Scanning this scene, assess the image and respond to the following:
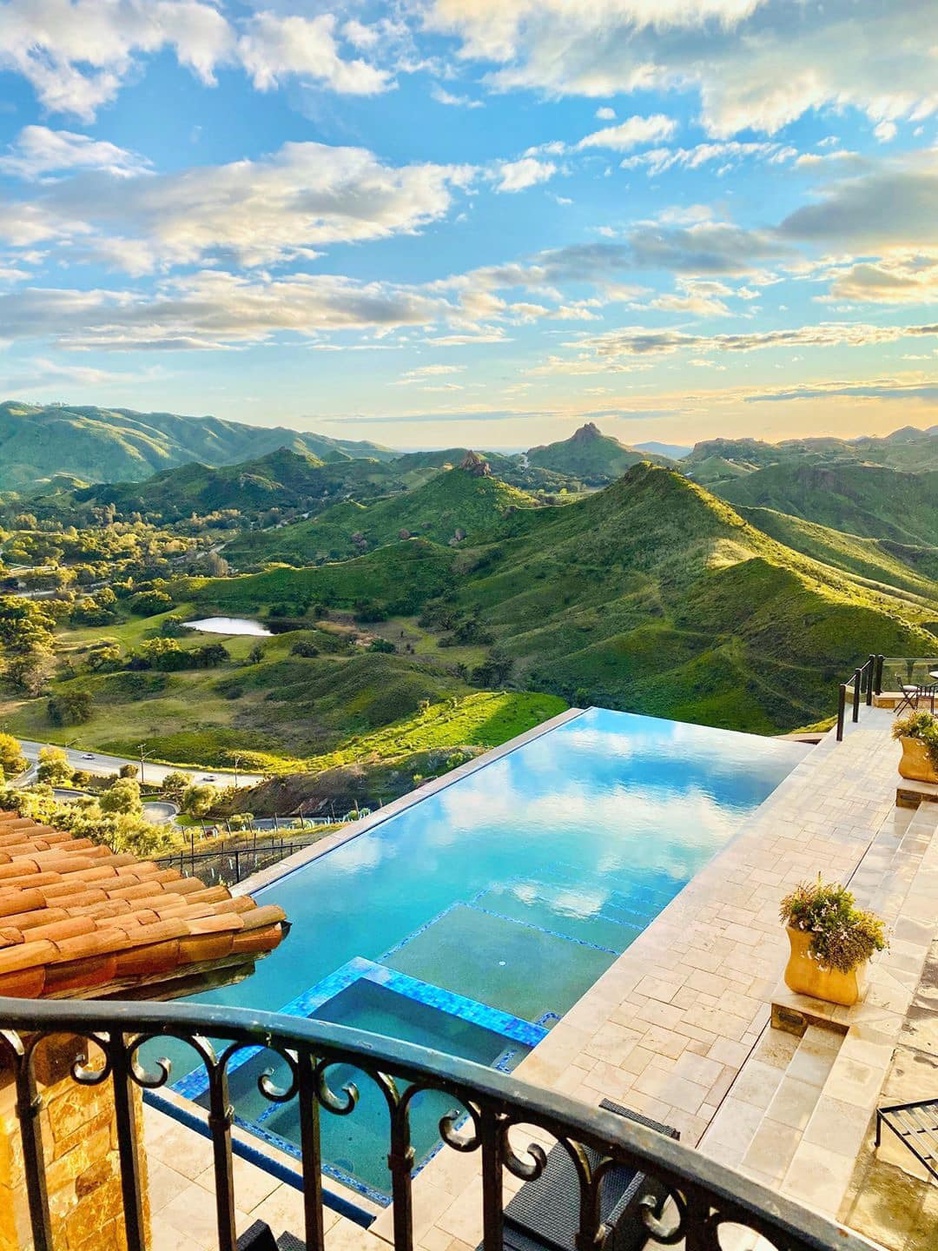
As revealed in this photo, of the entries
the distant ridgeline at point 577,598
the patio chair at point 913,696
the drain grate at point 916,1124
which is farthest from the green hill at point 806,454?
the drain grate at point 916,1124

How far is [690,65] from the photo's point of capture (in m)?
12.4

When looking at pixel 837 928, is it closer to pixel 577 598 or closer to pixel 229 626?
pixel 577 598

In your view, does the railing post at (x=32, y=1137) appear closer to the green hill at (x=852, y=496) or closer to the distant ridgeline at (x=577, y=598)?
the distant ridgeline at (x=577, y=598)

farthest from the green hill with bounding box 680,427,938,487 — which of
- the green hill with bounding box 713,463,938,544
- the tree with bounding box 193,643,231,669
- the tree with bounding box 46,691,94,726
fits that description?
the tree with bounding box 46,691,94,726

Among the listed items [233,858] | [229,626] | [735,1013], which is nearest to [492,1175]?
[735,1013]

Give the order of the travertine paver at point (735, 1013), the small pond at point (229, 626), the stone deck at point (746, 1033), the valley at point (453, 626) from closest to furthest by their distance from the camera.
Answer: the stone deck at point (746, 1033) < the travertine paver at point (735, 1013) < the valley at point (453, 626) < the small pond at point (229, 626)

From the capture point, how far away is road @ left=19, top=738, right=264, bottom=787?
3131 cm

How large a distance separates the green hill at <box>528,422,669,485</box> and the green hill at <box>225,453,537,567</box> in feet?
203

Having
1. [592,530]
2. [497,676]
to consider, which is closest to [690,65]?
[497,676]

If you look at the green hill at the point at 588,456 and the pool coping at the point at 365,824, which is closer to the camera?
the pool coping at the point at 365,824

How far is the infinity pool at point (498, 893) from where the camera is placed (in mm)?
7953

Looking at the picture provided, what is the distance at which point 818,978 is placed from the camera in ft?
20.0

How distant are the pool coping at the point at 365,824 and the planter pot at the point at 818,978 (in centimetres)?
586

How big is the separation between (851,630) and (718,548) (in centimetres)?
1474
